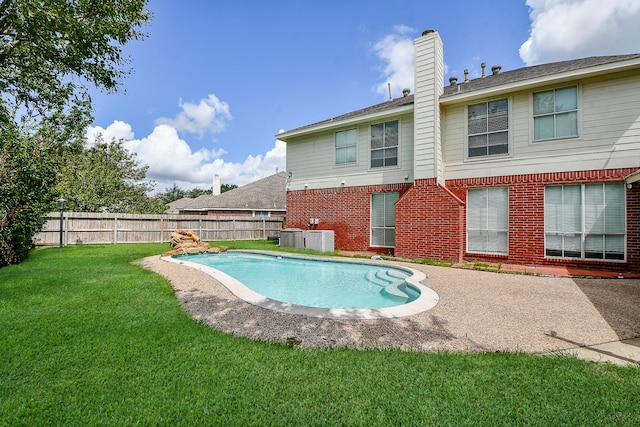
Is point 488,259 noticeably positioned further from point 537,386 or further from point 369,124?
point 537,386

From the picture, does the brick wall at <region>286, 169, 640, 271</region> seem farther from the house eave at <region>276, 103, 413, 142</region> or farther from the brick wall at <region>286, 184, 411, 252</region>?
the house eave at <region>276, 103, 413, 142</region>

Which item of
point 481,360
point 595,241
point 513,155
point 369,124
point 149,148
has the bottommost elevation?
point 481,360

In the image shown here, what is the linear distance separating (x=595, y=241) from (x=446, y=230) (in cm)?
365

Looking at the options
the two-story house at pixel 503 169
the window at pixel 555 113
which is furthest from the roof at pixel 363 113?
the window at pixel 555 113

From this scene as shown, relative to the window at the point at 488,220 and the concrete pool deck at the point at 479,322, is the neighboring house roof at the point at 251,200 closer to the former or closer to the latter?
the window at the point at 488,220

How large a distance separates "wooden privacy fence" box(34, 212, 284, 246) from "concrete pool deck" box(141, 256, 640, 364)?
38.3 ft

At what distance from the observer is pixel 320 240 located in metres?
12.6

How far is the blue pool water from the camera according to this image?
6323 mm

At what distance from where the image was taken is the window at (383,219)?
38.4ft

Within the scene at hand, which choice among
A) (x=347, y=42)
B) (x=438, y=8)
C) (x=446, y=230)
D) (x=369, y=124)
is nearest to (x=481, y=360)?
(x=446, y=230)

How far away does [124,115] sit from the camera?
21.5 meters

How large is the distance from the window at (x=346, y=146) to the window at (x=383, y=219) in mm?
1988

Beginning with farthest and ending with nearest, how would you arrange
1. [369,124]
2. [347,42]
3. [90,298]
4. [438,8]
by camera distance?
[347,42]
[369,124]
[438,8]
[90,298]

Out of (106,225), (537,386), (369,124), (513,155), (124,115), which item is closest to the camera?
(537,386)
